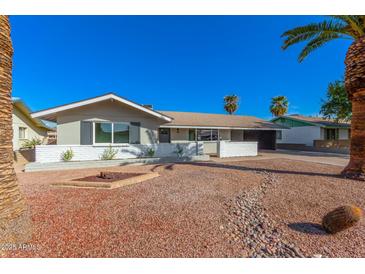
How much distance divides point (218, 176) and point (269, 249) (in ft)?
15.8

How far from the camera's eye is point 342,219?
3.46 metres

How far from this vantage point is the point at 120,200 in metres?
4.86

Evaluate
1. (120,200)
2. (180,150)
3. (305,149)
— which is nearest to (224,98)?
(305,149)

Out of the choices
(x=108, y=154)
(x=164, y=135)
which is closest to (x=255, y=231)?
(x=108, y=154)

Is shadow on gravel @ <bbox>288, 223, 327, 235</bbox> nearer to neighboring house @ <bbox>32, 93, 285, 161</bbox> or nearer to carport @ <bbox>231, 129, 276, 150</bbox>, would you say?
neighboring house @ <bbox>32, 93, 285, 161</bbox>

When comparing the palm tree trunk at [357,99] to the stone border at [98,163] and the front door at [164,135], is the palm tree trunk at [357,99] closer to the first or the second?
the stone border at [98,163]

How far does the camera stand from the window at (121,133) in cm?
1233

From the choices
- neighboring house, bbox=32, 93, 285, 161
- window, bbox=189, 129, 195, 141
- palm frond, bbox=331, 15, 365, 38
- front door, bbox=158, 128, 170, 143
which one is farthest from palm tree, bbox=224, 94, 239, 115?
palm frond, bbox=331, 15, 365, 38

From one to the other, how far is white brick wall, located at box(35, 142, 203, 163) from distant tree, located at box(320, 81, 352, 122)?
1610 centimetres

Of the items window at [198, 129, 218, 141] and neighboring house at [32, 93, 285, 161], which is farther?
window at [198, 129, 218, 141]

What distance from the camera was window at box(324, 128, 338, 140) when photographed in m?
25.4

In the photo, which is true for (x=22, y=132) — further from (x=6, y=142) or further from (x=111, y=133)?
(x=6, y=142)
